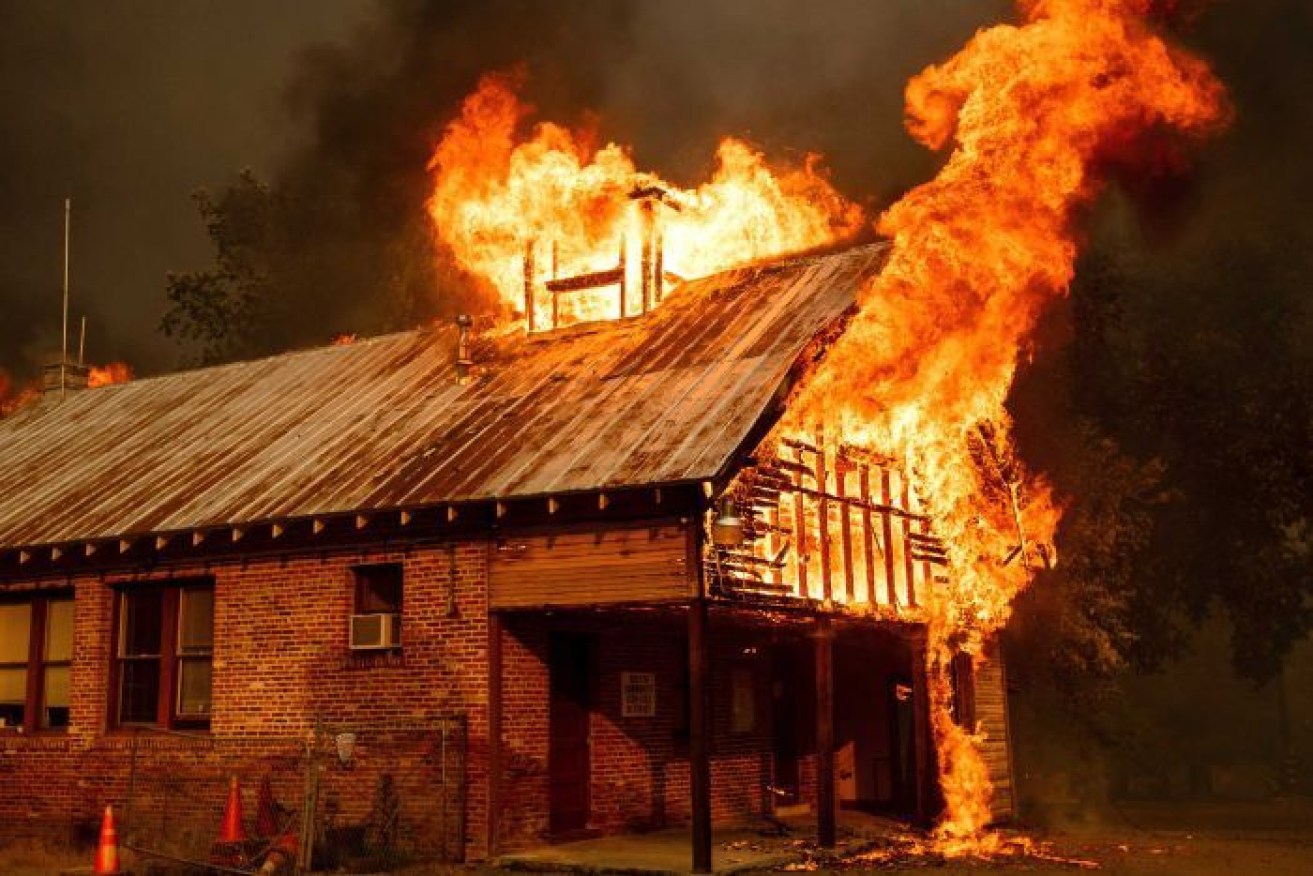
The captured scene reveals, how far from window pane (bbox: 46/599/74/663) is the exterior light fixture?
34.2 ft

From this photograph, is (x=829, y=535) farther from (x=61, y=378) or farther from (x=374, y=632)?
(x=61, y=378)

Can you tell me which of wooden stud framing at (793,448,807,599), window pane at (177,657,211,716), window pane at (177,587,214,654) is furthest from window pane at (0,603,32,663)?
wooden stud framing at (793,448,807,599)

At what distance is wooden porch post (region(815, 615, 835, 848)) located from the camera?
15.7m

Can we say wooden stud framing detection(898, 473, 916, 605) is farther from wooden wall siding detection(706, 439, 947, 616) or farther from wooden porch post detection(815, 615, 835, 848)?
wooden porch post detection(815, 615, 835, 848)

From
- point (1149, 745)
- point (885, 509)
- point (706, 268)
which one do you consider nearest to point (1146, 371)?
point (1149, 745)

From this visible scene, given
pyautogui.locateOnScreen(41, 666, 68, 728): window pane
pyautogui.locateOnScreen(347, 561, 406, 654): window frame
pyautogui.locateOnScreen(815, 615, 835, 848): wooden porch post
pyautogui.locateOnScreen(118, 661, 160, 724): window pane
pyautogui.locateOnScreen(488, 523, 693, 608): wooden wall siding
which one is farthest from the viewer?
pyautogui.locateOnScreen(41, 666, 68, 728): window pane

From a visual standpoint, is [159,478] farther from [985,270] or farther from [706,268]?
[985,270]

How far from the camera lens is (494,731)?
15.3m

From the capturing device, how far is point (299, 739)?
51.6 feet

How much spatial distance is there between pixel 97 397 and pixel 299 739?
45.7ft

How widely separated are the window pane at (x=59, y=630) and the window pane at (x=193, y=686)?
2.24 metres

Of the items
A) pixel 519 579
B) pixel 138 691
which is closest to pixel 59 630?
pixel 138 691

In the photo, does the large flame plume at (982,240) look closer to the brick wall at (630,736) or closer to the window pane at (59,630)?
the brick wall at (630,736)

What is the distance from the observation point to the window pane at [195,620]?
18.2 metres
